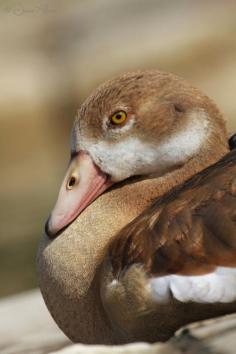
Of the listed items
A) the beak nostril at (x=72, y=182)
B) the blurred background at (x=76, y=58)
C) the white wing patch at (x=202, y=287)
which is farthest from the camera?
the blurred background at (x=76, y=58)

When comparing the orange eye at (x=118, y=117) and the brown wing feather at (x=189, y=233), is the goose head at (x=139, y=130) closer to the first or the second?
the orange eye at (x=118, y=117)

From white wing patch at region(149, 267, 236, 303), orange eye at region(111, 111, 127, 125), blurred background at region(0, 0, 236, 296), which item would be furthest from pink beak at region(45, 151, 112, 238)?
blurred background at region(0, 0, 236, 296)

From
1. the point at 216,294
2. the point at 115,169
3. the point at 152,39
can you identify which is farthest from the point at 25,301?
the point at 152,39

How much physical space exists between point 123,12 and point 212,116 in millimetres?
6559

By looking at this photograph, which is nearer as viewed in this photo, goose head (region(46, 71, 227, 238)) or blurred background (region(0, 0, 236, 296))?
goose head (region(46, 71, 227, 238))

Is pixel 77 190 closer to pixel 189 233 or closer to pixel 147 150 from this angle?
pixel 147 150

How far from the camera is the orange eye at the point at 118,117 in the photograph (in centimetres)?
419

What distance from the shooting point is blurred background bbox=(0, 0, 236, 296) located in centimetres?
1020

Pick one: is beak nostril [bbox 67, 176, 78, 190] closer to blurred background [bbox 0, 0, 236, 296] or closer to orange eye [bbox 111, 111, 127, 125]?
orange eye [bbox 111, 111, 127, 125]

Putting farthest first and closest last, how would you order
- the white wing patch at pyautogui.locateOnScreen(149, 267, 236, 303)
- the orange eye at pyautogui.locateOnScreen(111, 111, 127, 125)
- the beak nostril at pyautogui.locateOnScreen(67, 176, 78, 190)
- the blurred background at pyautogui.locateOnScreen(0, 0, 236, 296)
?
the blurred background at pyautogui.locateOnScreen(0, 0, 236, 296)
the beak nostril at pyautogui.locateOnScreen(67, 176, 78, 190)
the orange eye at pyautogui.locateOnScreen(111, 111, 127, 125)
the white wing patch at pyautogui.locateOnScreen(149, 267, 236, 303)

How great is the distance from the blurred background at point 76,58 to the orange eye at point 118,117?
18.5ft

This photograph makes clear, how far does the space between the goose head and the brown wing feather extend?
0.35 m

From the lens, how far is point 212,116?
4.26 metres

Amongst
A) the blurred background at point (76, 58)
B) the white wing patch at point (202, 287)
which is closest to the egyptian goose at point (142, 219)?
the white wing patch at point (202, 287)
